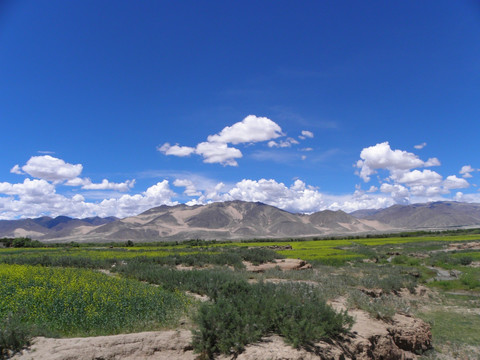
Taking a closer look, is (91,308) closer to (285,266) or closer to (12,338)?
(12,338)

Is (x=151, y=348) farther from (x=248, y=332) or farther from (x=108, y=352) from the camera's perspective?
(x=248, y=332)

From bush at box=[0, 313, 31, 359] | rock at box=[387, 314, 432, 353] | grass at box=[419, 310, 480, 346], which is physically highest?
bush at box=[0, 313, 31, 359]

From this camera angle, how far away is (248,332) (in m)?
6.60

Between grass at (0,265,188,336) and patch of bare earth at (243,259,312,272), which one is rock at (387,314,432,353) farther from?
patch of bare earth at (243,259,312,272)

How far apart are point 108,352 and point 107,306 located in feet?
10.3

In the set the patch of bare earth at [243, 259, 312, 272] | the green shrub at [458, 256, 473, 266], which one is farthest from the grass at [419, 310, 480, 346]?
the green shrub at [458, 256, 473, 266]

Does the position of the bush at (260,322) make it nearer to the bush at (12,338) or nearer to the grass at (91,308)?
the grass at (91,308)

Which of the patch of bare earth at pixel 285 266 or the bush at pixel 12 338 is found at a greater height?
the bush at pixel 12 338

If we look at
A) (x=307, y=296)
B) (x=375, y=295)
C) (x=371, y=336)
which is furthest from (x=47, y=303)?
(x=375, y=295)

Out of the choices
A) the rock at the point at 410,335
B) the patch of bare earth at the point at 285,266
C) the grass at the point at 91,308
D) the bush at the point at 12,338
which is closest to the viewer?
the bush at the point at 12,338

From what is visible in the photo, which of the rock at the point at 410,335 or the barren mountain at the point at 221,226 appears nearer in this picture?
the rock at the point at 410,335

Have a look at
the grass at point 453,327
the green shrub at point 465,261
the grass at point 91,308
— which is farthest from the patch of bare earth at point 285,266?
the green shrub at point 465,261

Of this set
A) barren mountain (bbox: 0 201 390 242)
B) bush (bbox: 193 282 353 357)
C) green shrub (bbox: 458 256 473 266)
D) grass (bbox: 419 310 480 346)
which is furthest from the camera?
barren mountain (bbox: 0 201 390 242)

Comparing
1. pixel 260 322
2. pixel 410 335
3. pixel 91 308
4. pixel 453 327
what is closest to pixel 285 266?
pixel 453 327
